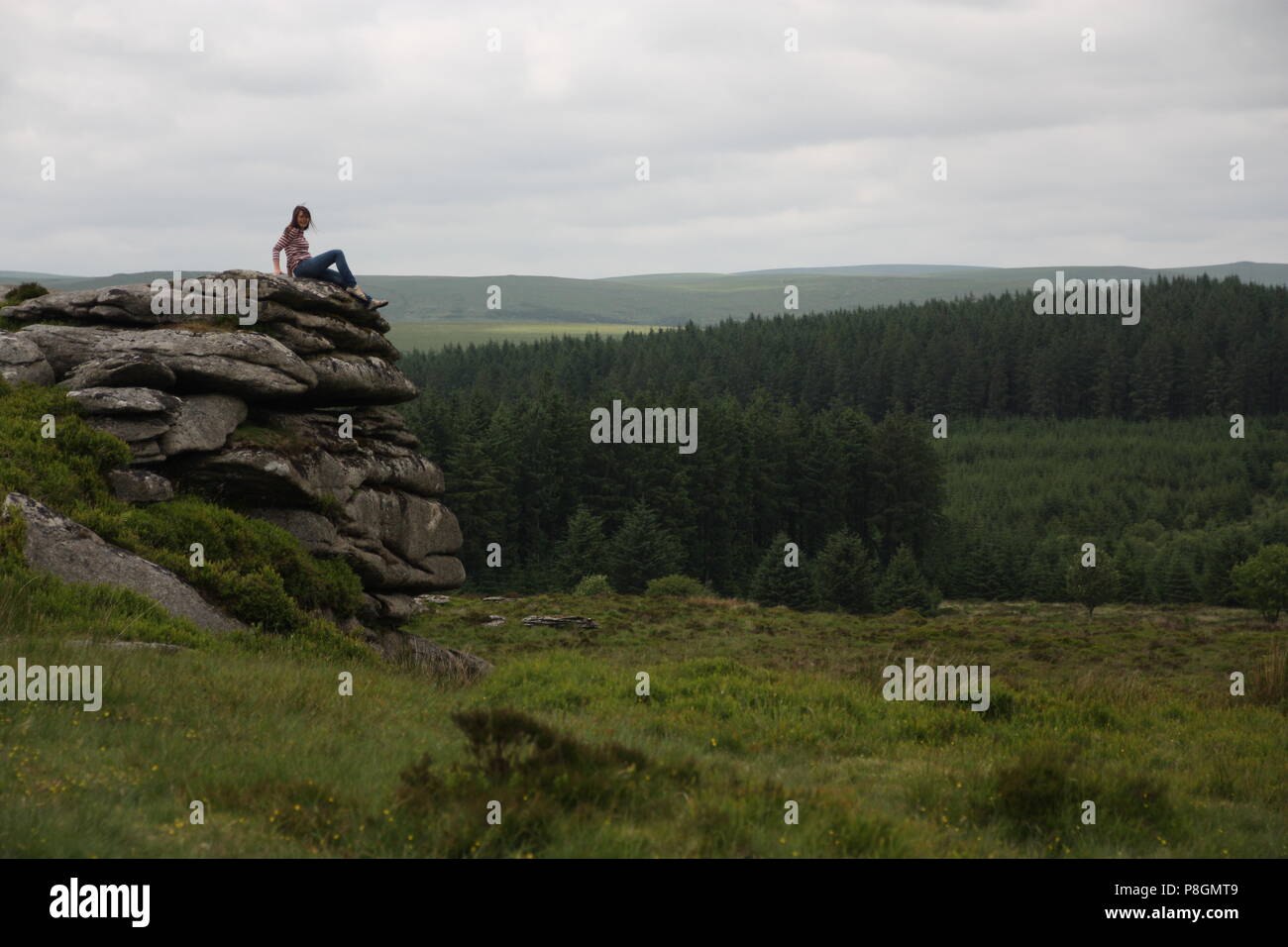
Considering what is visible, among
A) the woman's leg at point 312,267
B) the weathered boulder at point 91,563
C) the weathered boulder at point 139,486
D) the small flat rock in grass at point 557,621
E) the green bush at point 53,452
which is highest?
the woman's leg at point 312,267

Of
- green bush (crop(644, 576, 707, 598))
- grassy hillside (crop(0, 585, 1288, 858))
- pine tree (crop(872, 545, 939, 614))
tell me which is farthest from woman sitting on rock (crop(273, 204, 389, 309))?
pine tree (crop(872, 545, 939, 614))

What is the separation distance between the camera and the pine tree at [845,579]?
79.4 m

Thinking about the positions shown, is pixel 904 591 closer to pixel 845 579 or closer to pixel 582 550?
pixel 845 579

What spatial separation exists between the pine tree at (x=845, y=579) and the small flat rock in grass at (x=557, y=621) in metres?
40.5

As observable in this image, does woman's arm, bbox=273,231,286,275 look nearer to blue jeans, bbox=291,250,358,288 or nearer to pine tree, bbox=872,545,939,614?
blue jeans, bbox=291,250,358,288

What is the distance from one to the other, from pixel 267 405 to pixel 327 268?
12.9ft

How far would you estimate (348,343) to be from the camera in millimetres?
23281

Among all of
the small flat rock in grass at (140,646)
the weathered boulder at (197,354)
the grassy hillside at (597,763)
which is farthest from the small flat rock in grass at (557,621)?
the small flat rock in grass at (140,646)

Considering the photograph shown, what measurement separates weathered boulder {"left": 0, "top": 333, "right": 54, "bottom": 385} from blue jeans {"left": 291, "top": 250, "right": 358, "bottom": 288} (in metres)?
5.61

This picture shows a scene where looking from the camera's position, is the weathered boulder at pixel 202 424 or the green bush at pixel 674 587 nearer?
the weathered boulder at pixel 202 424

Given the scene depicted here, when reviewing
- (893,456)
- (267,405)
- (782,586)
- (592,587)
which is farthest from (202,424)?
(893,456)

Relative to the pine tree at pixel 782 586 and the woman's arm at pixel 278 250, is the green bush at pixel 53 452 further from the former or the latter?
the pine tree at pixel 782 586
